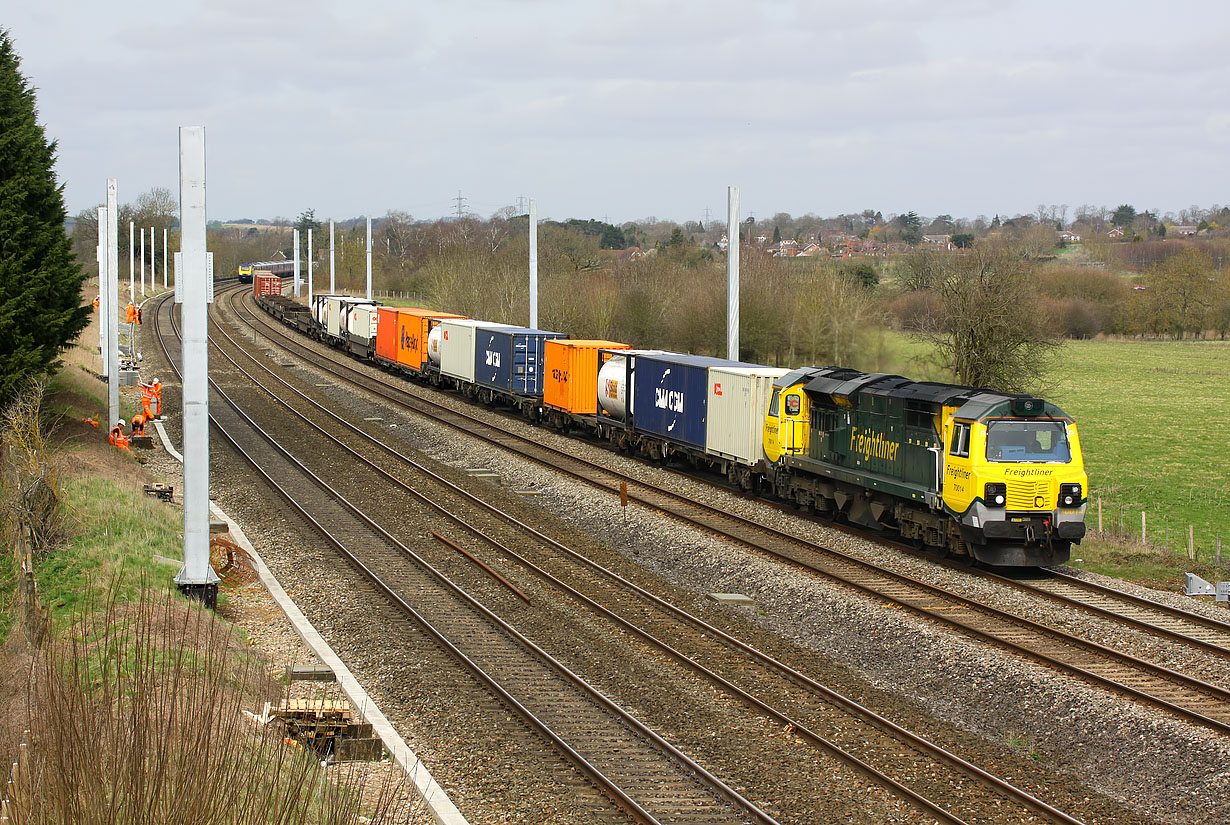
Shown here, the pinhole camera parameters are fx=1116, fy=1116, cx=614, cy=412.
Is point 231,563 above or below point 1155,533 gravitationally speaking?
above

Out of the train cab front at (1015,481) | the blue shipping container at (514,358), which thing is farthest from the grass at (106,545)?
the blue shipping container at (514,358)

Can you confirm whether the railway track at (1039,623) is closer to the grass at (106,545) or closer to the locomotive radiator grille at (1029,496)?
the locomotive radiator grille at (1029,496)

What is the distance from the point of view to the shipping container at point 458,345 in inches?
1786

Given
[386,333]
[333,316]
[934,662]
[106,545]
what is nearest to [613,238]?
[333,316]


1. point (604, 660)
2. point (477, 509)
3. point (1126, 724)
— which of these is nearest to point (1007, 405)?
point (1126, 724)

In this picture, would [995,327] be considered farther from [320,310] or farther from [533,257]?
[320,310]

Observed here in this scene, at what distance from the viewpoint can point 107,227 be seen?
33.4 meters

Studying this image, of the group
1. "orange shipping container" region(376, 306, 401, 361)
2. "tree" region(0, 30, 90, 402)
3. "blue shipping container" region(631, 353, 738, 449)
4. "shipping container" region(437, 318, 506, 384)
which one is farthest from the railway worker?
"orange shipping container" region(376, 306, 401, 361)

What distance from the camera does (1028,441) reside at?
67.1 ft

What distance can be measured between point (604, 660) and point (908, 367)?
35203 millimetres

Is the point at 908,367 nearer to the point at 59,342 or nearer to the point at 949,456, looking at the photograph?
the point at 949,456

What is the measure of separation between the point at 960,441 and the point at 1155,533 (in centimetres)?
1289

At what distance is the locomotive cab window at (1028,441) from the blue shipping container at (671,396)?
1021 centimetres

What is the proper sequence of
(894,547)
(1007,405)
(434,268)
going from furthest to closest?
(434,268) < (894,547) < (1007,405)
